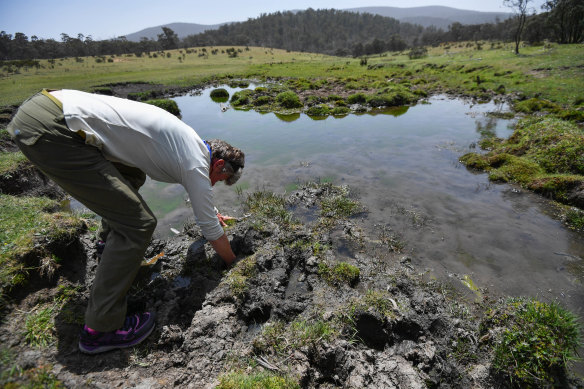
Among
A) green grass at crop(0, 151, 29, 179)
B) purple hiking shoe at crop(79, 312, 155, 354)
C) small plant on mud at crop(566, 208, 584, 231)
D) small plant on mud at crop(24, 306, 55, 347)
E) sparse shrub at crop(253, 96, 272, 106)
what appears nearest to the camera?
small plant on mud at crop(24, 306, 55, 347)

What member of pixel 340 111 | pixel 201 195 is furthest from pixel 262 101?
pixel 201 195

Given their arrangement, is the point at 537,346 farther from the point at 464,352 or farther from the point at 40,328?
the point at 40,328

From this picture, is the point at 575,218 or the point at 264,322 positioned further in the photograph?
the point at 575,218

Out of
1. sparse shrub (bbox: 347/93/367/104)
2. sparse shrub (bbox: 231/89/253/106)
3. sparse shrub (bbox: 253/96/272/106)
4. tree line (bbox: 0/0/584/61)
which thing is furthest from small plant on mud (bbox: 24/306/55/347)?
tree line (bbox: 0/0/584/61)

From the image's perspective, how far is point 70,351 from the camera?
2814 millimetres

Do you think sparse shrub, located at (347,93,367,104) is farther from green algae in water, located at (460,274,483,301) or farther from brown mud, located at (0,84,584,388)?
green algae in water, located at (460,274,483,301)

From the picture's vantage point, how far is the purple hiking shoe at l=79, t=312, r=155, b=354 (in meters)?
2.87

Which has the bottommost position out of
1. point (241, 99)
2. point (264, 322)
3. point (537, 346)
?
point (264, 322)

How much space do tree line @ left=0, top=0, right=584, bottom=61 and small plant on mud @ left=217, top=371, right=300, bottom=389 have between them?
63204 millimetres

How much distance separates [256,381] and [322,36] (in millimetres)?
168375

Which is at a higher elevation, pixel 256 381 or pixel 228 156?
pixel 228 156

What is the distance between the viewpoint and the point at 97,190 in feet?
9.37

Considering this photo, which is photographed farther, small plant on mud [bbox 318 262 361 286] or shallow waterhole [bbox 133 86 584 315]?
shallow waterhole [bbox 133 86 584 315]

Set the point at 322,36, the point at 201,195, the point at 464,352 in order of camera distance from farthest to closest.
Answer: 1. the point at 322,36
2. the point at 464,352
3. the point at 201,195
